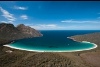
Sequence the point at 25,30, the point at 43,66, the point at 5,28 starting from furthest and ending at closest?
the point at 25,30 → the point at 5,28 → the point at 43,66

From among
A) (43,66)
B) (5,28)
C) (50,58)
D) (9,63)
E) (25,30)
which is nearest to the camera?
(43,66)

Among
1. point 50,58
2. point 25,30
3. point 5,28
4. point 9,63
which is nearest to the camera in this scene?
point 9,63

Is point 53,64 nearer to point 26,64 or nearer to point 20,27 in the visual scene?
point 26,64

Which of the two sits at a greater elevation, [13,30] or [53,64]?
[13,30]

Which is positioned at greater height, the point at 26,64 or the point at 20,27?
the point at 20,27

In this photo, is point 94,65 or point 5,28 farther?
point 5,28

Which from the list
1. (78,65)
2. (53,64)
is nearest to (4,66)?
(53,64)

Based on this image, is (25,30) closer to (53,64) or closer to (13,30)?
(13,30)

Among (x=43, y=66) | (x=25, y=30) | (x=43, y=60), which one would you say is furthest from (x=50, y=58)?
(x=25, y=30)

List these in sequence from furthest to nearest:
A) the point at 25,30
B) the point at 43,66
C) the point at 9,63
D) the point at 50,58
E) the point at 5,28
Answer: the point at 25,30 < the point at 5,28 < the point at 50,58 < the point at 9,63 < the point at 43,66
